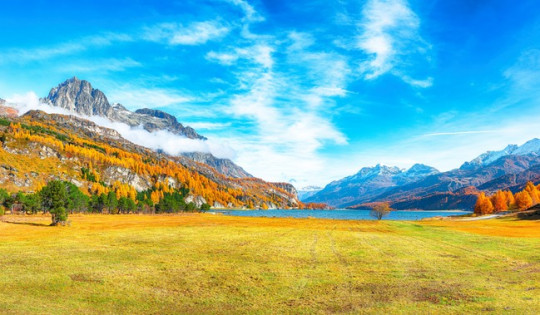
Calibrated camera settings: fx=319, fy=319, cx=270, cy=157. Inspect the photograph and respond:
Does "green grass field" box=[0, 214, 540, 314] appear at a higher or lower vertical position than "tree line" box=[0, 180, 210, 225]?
lower

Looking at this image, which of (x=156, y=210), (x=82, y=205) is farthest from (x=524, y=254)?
(x=156, y=210)

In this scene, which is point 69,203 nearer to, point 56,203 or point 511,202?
point 56,203

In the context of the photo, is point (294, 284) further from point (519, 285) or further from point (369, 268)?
point (519, 285)

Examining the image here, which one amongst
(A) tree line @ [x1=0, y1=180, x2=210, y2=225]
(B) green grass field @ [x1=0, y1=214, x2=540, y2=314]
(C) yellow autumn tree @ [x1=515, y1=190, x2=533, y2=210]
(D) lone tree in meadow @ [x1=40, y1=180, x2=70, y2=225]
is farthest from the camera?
(C) yellow autumn tree @ [x1=515, y1=190, x2=533, y2=210]

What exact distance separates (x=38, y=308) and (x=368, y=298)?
54.8 ft

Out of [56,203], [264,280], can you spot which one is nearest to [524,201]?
[264,280]

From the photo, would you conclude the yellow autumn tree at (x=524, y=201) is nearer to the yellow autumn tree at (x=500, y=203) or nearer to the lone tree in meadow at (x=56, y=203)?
the yellow autumn tree at (x=500, y=203)

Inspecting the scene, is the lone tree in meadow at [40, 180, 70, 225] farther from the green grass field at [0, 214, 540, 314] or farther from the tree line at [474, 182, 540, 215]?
the tree line at [474, 182, 540, 215]

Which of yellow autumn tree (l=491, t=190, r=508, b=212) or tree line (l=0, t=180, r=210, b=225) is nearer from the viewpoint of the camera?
tree line (l=0, t=180, r=210, b=225)

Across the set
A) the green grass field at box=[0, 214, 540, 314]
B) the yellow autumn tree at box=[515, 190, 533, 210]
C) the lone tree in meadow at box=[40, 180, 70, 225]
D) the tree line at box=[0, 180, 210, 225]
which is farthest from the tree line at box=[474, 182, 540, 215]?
the lone tree in meadow at box=[40, 180, 70, 225]

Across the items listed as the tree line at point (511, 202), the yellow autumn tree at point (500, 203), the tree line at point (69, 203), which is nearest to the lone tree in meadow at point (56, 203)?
the tree line at point (69, 203)

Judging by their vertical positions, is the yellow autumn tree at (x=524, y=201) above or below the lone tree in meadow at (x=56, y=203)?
below

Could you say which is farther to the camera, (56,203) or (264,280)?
(56,203)

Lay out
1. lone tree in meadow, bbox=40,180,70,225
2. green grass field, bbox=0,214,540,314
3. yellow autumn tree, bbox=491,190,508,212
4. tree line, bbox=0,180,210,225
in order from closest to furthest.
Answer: green grass field, bbox=0,214,540,314 < lone tree in meadow, bbox=40,180,70,225 < tree line, bbox=0,180,210,225 < yellow autumn tree, bbox=491,190,508,212
